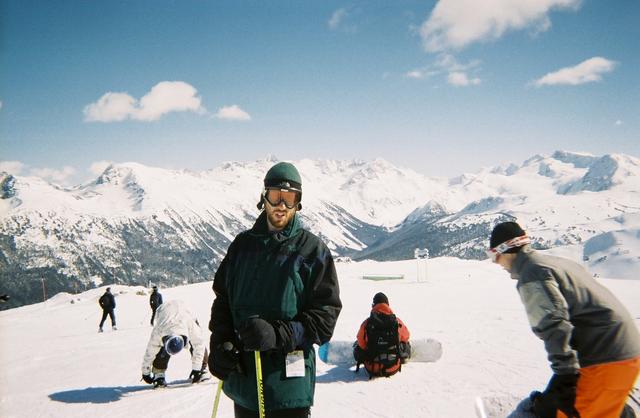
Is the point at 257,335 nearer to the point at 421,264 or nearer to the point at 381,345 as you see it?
the point at 381,345

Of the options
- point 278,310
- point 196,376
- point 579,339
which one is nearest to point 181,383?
point 196,376

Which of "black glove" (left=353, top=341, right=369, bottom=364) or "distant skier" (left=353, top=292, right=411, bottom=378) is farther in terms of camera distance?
"black glove" (left=353, top=341, right=369, bottom=364)

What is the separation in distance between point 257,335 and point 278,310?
316 millimetres

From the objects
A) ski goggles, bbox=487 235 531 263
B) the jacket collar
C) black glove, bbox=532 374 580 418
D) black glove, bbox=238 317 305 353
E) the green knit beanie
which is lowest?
black glove, bbox=532 374 580 418

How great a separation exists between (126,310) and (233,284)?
29.2 m

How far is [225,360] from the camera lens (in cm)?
329

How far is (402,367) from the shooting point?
8734mm

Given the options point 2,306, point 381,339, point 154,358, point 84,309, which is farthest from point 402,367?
point 2,306

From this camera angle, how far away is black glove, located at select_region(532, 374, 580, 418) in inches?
147

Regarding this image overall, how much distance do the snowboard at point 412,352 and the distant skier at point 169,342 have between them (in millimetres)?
2804

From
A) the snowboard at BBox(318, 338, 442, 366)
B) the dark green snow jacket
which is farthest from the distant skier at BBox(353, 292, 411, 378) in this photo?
the dark green snow jacket

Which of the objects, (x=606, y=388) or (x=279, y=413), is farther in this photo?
(x=606, y=388)

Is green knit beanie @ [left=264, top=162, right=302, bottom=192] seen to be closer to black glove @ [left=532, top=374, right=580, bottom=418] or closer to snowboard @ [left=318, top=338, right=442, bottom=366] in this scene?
black glove @ [left=532, top=374, right=580, bottom=418]

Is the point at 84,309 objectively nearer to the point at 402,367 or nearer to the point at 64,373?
the point at 64,373
